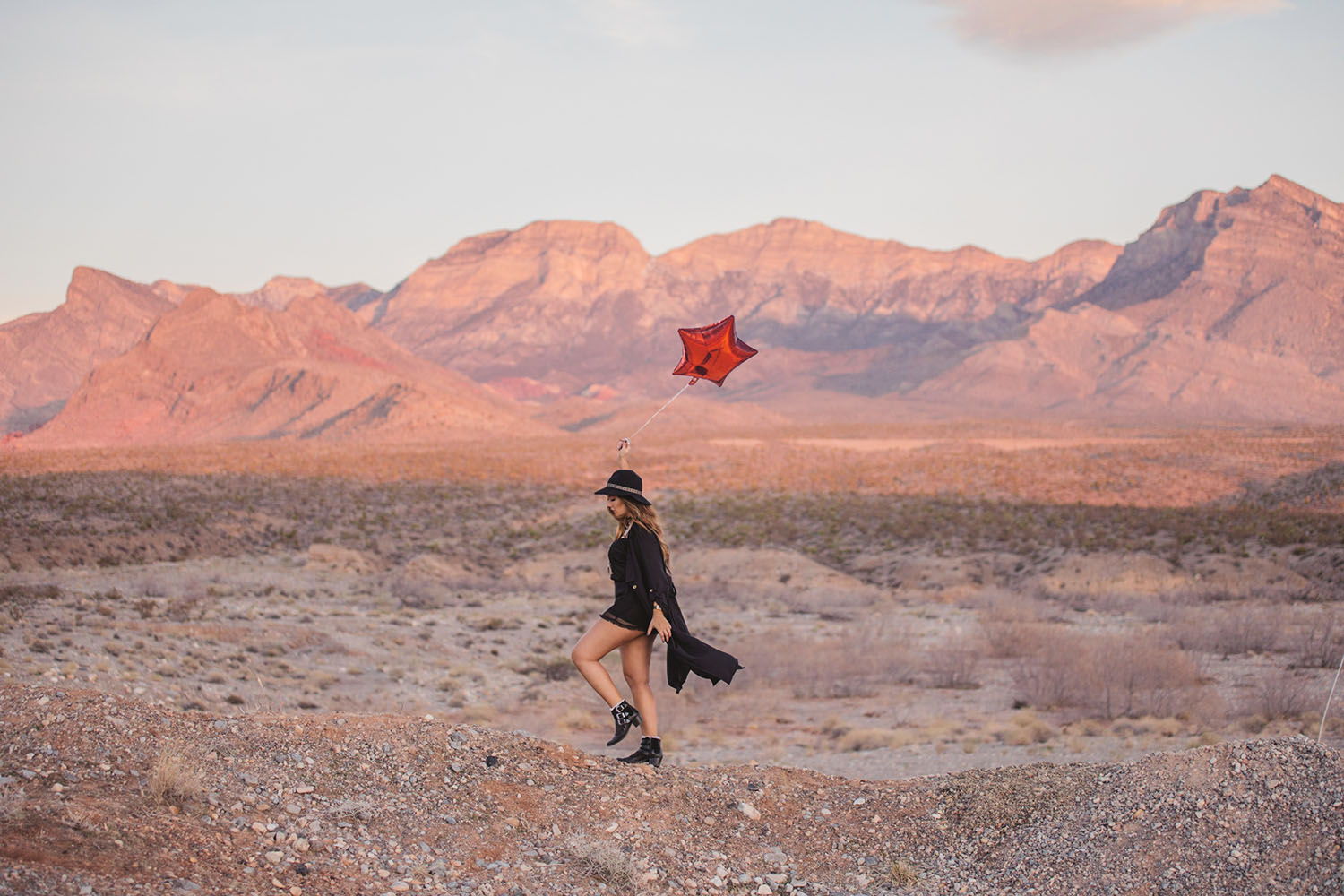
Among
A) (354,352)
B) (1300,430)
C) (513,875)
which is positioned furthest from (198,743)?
(354,352)

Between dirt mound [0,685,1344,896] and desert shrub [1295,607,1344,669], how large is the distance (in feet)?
33.8

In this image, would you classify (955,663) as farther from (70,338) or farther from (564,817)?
(70,338)

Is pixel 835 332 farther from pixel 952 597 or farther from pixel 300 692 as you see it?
pixel 300 692

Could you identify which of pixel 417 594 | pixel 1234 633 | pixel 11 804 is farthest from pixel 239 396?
pixel 11 804

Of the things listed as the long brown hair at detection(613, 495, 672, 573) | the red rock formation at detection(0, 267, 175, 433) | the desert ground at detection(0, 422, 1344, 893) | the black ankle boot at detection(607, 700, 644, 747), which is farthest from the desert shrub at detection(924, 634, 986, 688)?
the red rock formation at detection(0, 267, 175, 433)

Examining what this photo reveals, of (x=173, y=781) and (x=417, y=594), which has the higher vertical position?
(x=173, y=781)

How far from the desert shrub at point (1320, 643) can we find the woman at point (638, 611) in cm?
1177

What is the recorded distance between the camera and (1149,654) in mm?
15039

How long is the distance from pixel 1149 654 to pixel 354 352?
12339 cm

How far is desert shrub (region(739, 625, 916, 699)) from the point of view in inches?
643

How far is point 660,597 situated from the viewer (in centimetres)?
711

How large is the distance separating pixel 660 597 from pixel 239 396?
104350mm

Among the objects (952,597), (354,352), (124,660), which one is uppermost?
(354,352)

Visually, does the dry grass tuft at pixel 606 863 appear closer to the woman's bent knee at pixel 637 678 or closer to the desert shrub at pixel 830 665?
the woman's bent knee at pixel 637 678
